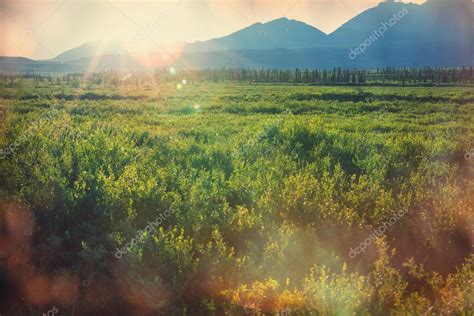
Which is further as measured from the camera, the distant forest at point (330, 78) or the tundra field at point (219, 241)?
the distant forest at point (330, 78)

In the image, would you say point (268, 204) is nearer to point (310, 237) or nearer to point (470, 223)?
point (310, 237)

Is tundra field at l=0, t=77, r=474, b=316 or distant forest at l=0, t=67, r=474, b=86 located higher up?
distant forest at l=0, t=67, r=474, b=86

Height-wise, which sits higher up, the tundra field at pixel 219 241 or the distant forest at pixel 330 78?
the distant forest at pixel 330 78

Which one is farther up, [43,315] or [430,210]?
[430,210]

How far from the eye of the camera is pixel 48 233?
706 cm

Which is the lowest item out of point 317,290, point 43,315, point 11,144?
point 43,315

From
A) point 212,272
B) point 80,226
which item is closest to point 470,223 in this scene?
point 212,272

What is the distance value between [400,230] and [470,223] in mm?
1236

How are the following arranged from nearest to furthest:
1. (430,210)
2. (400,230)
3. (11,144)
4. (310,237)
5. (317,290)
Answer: (317,290)
(310,237)
(400,230)
(430,210)
(11,144)

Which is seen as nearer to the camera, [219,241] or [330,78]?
[219,241]

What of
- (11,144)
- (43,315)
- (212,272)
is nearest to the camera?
(43,315)

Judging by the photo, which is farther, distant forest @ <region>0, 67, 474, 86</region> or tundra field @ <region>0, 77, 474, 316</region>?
distant forest @ <region>0, 67, 474, 86</region>

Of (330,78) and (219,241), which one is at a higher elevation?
(330,78)

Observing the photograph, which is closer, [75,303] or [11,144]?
[75,303]
